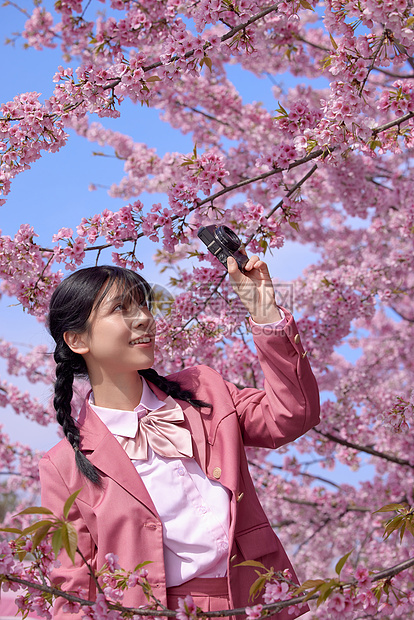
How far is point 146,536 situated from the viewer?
72.2 inches

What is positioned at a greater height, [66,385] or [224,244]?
[224,244]

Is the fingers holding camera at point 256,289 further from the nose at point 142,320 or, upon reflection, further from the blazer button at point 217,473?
the blazer button at point 217,473

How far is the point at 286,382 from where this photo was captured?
1939mm

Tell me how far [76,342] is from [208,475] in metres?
0.71

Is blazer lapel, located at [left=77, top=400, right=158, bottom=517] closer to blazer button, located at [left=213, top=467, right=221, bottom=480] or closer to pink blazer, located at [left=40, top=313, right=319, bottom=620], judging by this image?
pink blazer, located at [left=40, top=313, right=319, bottom=620]

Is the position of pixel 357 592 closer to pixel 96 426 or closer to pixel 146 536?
pixel 146 536

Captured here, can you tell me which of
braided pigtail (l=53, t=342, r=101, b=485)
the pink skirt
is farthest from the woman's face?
the pink skirt

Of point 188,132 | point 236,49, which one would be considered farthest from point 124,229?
point 188,132

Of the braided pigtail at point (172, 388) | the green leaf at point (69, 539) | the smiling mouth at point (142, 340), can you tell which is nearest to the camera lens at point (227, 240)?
the smiling mouth at point (142, 340)

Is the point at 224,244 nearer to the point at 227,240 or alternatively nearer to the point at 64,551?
the point at 227,240

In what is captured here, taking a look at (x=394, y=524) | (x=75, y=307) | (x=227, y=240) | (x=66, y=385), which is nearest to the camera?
(x=394, y=524)

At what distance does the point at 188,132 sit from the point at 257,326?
20.3ft

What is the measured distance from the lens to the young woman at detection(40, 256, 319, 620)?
185 cm

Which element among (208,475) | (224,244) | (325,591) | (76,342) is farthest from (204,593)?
(224,244)
